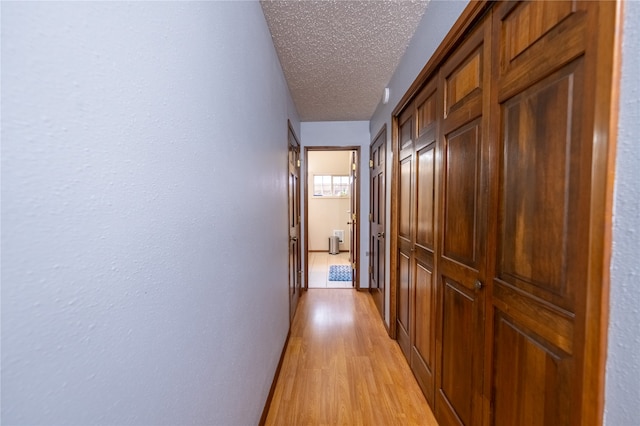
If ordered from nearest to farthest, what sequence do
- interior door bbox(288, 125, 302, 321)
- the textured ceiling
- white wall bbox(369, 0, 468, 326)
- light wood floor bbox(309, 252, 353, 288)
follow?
white wall bbox(369, 0, 468, 326), the textured ceiling, interior door bbox(288, 125, 302, 321), light wood floor bbox(309, 252, 353, 288)

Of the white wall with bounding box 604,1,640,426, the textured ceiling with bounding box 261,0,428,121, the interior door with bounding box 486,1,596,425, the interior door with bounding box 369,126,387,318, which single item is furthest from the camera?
the interior door with bounding box 369,126,387,318

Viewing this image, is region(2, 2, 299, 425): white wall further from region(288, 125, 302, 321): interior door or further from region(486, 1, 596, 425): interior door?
region(288, 125, 302, 321): interior door

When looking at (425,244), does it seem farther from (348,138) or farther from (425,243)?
(348,138)

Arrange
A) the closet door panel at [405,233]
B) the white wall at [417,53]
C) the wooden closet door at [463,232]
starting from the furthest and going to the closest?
the closet door panel at [405,233] → the white wall at [417,53] → the wooden closet door at [463,232]

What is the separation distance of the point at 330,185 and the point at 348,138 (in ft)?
9.30

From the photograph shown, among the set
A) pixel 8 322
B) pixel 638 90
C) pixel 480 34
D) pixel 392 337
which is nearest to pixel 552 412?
pixel 638 90

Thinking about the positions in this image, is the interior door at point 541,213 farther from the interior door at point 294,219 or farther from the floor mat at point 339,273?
the floor mat at point 339,273

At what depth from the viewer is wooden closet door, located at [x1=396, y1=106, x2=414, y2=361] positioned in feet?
6.31

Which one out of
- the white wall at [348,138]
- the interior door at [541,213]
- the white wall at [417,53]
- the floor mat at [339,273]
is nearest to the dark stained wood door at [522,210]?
the interior door at [541,213]

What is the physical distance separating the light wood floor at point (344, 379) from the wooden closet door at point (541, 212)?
75 cm

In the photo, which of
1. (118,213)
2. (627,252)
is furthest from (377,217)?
(118,213)

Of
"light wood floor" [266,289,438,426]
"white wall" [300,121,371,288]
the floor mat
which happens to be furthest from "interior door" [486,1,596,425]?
the floor mat

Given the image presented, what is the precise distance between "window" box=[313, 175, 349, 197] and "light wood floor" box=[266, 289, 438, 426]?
387cm

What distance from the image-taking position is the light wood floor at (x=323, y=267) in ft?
12.8
